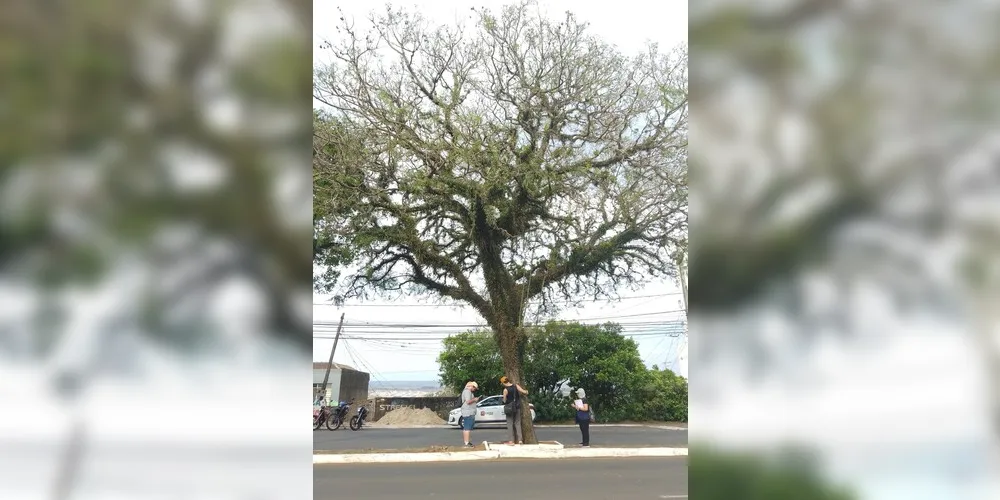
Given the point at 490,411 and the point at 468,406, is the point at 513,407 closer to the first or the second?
the point at 468,406

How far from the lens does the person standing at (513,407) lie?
888cm

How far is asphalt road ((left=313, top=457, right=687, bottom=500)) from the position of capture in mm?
5746

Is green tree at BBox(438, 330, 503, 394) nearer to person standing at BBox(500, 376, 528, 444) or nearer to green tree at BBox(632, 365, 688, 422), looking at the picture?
green tree at BBox(632, 365, 688, 422)

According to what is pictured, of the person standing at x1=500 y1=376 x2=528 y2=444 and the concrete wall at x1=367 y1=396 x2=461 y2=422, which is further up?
the person standing at x1=500 y1=376 x2=528 y2=444
